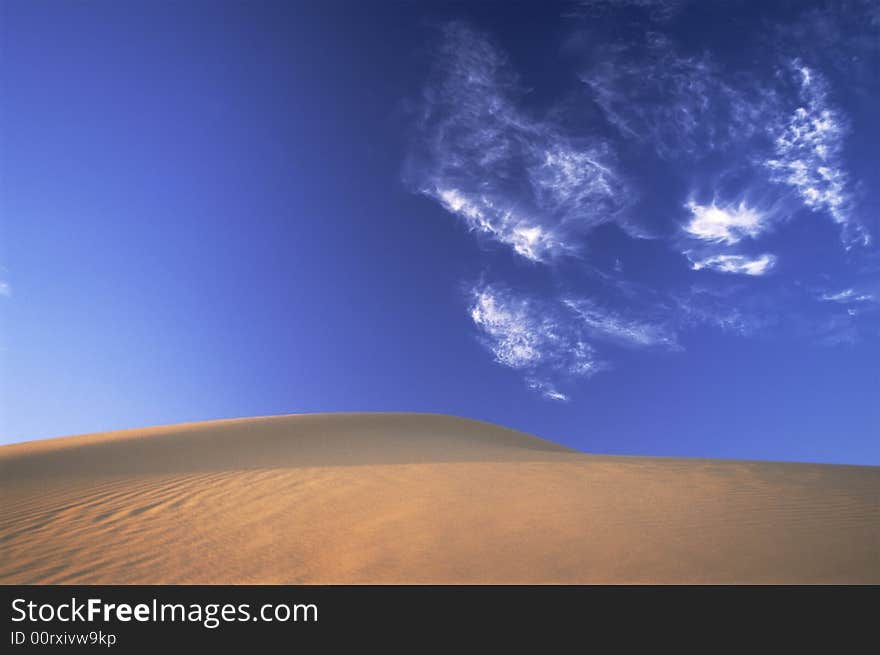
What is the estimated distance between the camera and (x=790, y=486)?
7.81m

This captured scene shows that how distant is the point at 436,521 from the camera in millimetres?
6395
